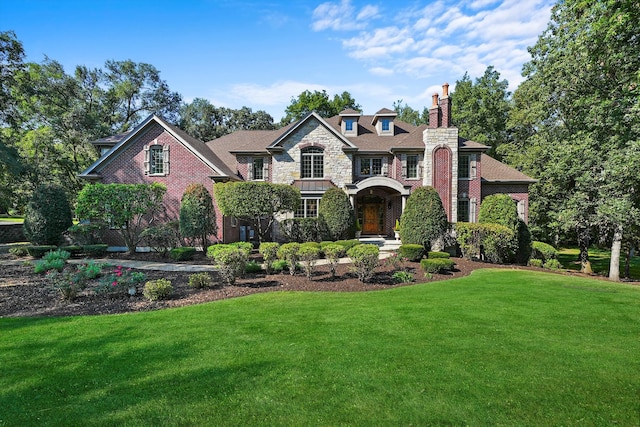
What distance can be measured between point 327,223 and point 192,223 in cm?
723

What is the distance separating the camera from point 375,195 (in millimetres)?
22109

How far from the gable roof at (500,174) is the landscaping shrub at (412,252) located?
1047 centimetres

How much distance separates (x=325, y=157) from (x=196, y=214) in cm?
887

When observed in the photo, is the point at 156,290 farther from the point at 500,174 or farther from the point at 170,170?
the point at 500,174

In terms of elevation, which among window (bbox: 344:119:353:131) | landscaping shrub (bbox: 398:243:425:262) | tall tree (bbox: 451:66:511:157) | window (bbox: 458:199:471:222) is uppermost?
tall tree (bbox: 451:66:511:157)

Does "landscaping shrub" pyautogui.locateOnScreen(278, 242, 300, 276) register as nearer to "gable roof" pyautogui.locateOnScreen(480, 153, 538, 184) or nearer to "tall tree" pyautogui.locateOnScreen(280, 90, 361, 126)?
"gable roof" pyautogui.locateOnScreen(480, 153, 538, 184)

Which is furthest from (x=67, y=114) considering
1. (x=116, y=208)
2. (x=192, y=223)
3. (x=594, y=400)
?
(x=594, y=400)

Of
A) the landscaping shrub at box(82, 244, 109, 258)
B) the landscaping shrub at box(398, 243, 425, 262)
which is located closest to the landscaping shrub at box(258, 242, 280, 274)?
the landscaping shrub at box(398, 243, 425, 262)

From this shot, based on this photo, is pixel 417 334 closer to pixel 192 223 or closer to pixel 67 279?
pixel 67 279

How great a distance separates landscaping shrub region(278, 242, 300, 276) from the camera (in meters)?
11.4

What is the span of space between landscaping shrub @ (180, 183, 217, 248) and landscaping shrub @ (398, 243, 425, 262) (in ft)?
33.2

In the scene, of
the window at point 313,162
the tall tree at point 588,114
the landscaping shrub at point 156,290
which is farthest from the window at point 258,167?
the tall tree at point 588,114

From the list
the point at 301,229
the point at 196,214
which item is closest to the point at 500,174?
the point at 301,229

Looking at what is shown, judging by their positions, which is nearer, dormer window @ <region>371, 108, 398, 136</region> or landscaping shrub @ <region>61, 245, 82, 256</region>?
landscaping shrub @ <region>61, 245, 82, 256</region>
